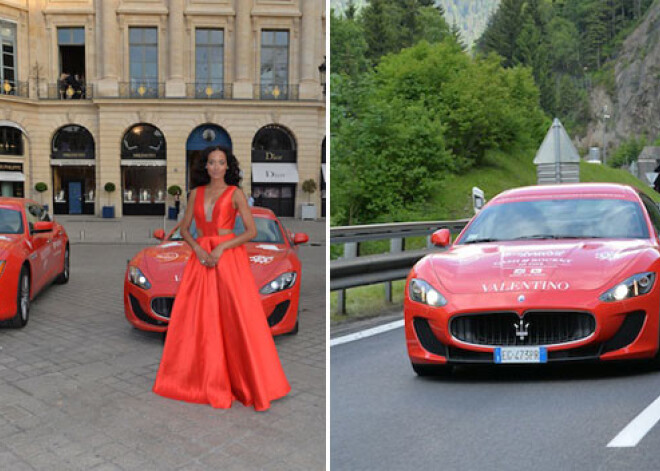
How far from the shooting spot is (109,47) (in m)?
44.7

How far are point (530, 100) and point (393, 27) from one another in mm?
28573

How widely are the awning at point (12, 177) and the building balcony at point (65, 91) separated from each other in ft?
14.4

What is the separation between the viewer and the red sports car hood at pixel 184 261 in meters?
8.17

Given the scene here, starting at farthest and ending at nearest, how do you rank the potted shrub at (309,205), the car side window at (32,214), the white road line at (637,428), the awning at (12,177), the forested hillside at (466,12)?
the forested hillside at (466,12)
the awning at (12,177)
the potted shrub at (309,205)
the car side window at (32,214)
the white road line at (637,428)

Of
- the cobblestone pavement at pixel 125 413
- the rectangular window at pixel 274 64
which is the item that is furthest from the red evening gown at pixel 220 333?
the rectangular window at pixel 274 64

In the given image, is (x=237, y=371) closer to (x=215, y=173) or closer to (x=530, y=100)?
(x=215, y=173)

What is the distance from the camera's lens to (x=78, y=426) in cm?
546

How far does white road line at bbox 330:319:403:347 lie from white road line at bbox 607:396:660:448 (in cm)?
347

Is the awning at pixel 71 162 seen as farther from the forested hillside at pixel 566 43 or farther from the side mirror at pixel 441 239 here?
the forested hillside at pixel 566 43

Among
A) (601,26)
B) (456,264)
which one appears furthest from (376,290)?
(601,26)

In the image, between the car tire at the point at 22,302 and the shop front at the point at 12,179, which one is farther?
the shop front at the point at 12,179

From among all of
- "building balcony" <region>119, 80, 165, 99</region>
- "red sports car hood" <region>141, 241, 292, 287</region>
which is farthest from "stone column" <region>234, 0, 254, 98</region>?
"red sports car hood" <region>141, 241, 292, 287</region>

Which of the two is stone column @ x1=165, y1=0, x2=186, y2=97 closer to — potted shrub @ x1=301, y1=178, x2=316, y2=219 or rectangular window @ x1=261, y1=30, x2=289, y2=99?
rectangular window @ x1=261, y1=30, x2=289, y2=99

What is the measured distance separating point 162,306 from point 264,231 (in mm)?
1825
